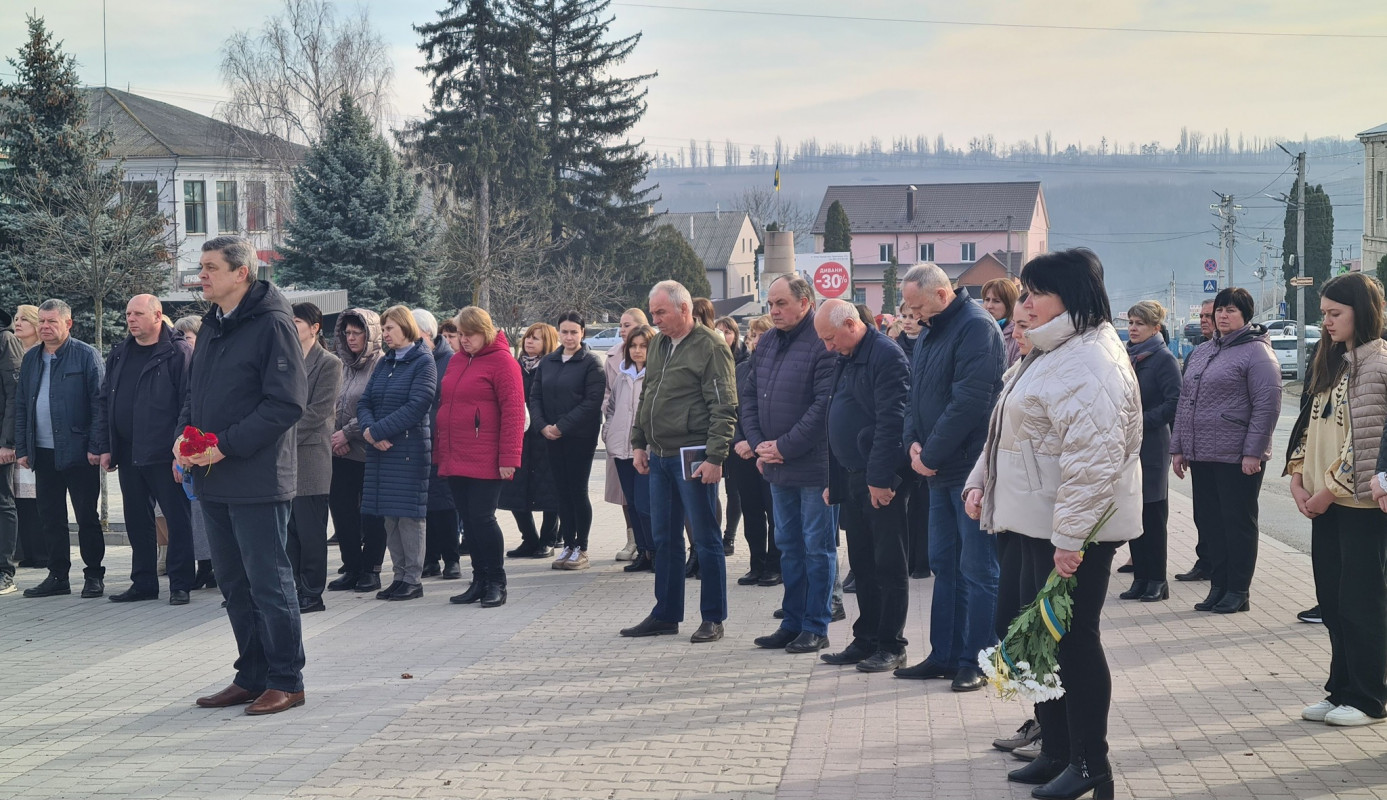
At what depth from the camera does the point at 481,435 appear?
882 centimetres

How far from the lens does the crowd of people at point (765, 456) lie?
4.91 meters

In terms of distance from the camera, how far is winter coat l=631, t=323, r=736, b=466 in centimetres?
770

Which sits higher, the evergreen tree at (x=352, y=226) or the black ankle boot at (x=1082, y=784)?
the evergreen tree at (x=352, y=226)

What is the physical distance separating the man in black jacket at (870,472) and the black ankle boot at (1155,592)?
266 centimetres

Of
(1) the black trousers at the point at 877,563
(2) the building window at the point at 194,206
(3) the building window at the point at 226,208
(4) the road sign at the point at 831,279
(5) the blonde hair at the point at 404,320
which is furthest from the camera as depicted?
(2) the building window at the point at 194,206

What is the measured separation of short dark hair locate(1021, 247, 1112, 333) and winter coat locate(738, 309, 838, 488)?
2.41 m

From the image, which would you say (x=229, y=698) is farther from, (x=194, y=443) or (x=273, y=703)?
(x=194, y=443)

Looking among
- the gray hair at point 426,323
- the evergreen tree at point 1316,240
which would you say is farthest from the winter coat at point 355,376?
the evergreen tree at point 1316,240

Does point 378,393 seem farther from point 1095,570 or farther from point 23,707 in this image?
point 1095,570

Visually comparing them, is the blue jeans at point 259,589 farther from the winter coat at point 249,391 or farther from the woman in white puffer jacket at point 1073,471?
the woman in white puffer jacket at point 1073,471

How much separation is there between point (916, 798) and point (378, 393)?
5661mm

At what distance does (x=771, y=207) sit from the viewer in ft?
439

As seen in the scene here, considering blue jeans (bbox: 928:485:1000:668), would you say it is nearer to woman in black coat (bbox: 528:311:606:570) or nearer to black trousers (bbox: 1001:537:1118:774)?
black trousers (bbox: 1001:537:1118:774)

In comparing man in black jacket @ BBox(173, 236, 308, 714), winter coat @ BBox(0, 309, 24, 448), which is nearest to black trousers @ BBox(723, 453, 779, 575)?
man in black jacket @ BBox(173, 236, 308, 714)
